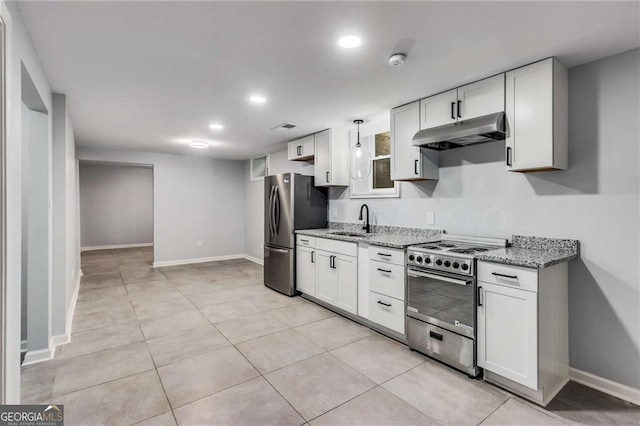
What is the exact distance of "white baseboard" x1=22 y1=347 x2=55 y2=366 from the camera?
266 cm

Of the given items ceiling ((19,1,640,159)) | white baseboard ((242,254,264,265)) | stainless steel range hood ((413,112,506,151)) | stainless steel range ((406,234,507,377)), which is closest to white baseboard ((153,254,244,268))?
white baseboard ((242,254,264,265))

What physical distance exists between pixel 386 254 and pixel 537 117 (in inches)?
67.2

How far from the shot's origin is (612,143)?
228 centimetres

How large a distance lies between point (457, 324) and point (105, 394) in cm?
268

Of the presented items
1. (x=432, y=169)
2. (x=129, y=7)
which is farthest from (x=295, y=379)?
(x=129, y=7)

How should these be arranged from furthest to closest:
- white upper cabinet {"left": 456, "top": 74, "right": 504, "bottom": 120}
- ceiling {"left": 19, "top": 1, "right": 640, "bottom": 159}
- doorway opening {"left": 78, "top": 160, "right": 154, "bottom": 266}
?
doorway opening {"left": 78, "top": 160, "right": 154, "bottom": 266} → white upper cabinet {"left": 456, "top": 74, "right": 504, "bottom": 120} → ceiling {"left": 19, "top": 1, "right": 640, "bottom": 159}

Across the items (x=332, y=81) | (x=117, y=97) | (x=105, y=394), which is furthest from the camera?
(x=117, y=97)

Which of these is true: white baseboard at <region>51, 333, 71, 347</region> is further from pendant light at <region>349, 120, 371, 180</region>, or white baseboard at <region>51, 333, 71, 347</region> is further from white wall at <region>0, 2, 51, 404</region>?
pendant light at <region>349, 120, 371, 180</region>

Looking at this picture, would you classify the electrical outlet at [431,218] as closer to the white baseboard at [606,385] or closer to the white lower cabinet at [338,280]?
the white lower cabinet at [338,280]

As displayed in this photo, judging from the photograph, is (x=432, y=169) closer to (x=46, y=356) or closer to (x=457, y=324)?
(x=457, y=324)

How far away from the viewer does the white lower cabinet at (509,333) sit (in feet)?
6.89

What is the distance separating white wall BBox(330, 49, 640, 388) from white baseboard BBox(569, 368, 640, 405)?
0.04 meters

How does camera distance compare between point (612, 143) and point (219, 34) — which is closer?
point (219, 34)

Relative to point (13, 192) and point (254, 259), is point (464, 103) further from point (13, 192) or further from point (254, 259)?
point (254, 259)
